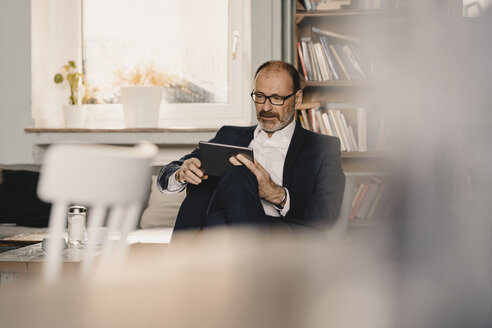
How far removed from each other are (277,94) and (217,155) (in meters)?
0.36

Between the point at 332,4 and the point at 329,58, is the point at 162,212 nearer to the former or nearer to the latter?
the point at 329,58

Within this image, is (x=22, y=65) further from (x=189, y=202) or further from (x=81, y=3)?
(x=189, y=202)

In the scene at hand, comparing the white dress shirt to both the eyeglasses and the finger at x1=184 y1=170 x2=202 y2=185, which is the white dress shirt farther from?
the finger at x1=184 y1=170 x2=202 y2=185

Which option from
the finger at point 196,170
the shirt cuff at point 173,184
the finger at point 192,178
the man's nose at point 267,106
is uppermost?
the man's nose at point 267,106

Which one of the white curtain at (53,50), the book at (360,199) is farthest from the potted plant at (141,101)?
the book at (360,199)

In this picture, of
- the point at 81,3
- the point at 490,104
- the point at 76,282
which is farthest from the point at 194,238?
the point at 81,3

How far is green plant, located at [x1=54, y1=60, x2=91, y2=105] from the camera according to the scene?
279 centimetres

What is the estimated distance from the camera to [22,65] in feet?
9.13

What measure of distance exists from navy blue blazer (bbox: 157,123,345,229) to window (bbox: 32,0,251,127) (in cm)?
110

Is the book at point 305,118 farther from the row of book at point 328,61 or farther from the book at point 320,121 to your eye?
the row of book at point 328,61

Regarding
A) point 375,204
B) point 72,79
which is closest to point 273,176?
point 375,204

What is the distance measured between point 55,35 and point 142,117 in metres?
0.79

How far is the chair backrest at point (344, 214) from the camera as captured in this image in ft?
5.23

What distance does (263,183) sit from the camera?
1522mm
